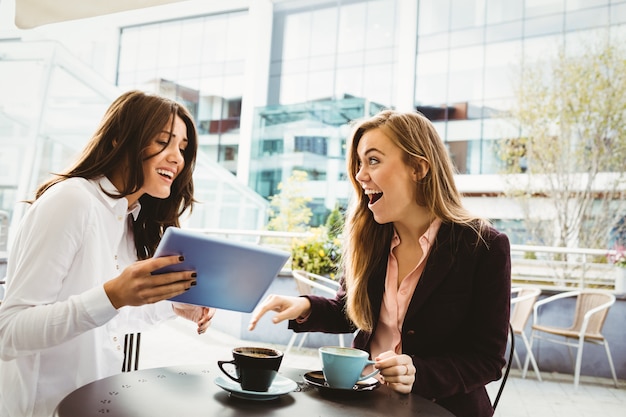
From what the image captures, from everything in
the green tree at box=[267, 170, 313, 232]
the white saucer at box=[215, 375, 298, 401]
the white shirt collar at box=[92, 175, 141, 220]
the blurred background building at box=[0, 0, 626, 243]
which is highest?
the blurred background building at box=[0, 0, 626, 243]

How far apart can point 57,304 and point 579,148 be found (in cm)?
871

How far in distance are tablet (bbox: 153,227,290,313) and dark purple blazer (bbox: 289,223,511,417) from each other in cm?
44

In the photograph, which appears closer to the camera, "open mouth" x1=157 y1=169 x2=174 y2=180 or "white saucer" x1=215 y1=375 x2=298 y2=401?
"white saucer" x1=215 y1=375 x2=298 y2=401

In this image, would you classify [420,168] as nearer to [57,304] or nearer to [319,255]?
[57,304]

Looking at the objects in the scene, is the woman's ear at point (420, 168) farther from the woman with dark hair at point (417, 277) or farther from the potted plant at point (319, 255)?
the potted plant at point (319, 255)

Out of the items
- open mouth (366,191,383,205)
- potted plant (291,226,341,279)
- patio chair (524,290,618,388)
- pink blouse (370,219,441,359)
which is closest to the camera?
pink blouse (370,219,441,359)

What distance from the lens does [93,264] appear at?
1179 millimetres

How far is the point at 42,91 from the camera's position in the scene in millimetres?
4457

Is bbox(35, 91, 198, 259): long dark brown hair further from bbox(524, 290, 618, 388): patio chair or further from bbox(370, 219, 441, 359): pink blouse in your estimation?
bbox(524, 290, 618, 388): patio chair

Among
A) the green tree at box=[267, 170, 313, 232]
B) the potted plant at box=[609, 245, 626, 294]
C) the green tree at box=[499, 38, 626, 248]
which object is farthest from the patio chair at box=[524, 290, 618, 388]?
the green tree at box=[267, 170, 313, 232]

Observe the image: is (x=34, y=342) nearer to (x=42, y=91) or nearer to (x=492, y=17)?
(x=42, y=91)

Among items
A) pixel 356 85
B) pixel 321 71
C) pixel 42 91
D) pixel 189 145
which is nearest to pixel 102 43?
pixel 321 71

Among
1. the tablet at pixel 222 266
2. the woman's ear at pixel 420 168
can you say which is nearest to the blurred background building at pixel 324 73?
the woman's ear at pixel 420 168

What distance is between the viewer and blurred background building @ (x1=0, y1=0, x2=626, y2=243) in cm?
1084
